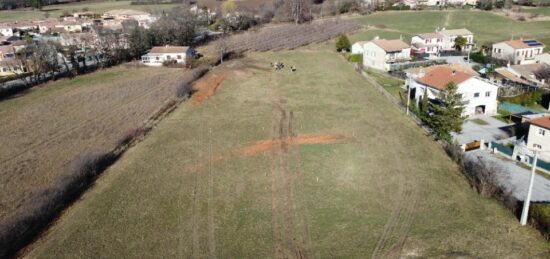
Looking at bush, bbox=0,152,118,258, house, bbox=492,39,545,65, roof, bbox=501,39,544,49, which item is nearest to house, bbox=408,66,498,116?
house, bbox=492,39,545,65

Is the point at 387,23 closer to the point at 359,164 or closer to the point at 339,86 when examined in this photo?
the point at 339,86

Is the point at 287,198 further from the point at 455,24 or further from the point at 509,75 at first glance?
the point at 455,24

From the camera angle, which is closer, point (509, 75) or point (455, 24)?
point (509, 75)

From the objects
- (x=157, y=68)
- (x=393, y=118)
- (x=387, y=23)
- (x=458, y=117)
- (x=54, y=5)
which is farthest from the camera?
(x=54, y=5)

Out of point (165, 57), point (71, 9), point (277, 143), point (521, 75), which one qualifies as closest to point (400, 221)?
point (277, 143)

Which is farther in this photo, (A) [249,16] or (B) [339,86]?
(A) [249,16]

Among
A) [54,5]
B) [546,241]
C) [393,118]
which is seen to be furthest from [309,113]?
[54,5]

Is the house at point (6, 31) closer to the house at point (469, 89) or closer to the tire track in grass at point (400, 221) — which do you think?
the house at point (469, 89)
